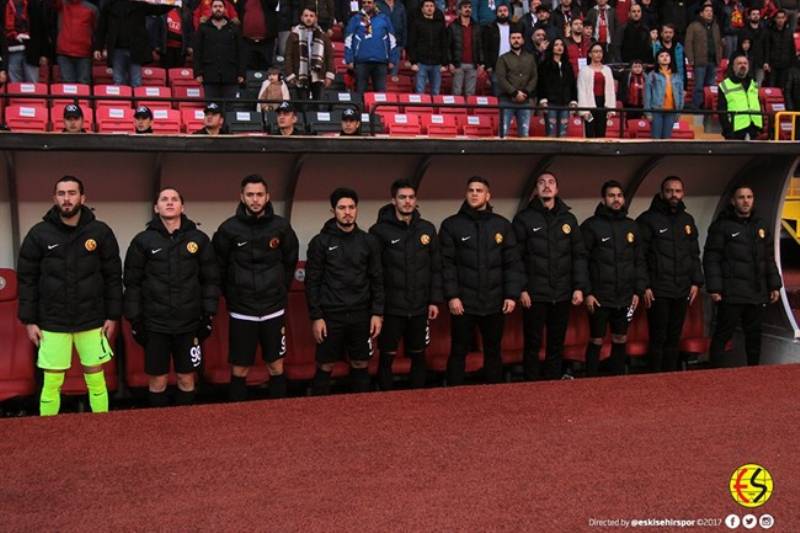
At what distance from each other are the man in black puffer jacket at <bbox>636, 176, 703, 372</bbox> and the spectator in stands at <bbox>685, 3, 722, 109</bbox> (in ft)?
22.1

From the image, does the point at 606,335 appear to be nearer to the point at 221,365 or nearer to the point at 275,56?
the point at 221,365

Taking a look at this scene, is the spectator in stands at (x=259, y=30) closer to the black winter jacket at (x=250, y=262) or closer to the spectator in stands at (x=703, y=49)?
the black winter jacket at (x=250, y=262)

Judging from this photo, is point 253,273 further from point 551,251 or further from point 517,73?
point 517,73

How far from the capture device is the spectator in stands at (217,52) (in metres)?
9.25

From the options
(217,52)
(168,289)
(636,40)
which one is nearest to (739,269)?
(168,289)

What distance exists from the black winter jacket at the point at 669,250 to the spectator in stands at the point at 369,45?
4.74 meters

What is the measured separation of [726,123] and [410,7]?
5.37 metres

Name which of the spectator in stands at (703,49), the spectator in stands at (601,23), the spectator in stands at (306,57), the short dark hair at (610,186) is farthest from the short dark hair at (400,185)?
the spectator in stands at (703,49)

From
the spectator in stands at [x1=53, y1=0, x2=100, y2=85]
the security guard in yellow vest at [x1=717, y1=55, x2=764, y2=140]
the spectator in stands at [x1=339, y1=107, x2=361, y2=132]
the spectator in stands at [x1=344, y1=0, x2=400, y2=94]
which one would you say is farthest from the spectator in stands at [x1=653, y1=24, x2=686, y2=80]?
the spectator in stands at [x1=53, y1=0, x2=100, y2=85]

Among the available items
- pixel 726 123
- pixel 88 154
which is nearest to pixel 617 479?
pixel 88 154

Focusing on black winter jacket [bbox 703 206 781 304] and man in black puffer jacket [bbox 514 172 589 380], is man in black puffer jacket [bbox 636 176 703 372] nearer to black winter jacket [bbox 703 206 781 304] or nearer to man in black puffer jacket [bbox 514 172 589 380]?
black winter jacket [bbox 703 206 781 304]

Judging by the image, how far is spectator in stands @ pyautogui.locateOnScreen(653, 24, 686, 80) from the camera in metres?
11.5

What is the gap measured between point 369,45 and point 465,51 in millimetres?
1784

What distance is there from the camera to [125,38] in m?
9.44
